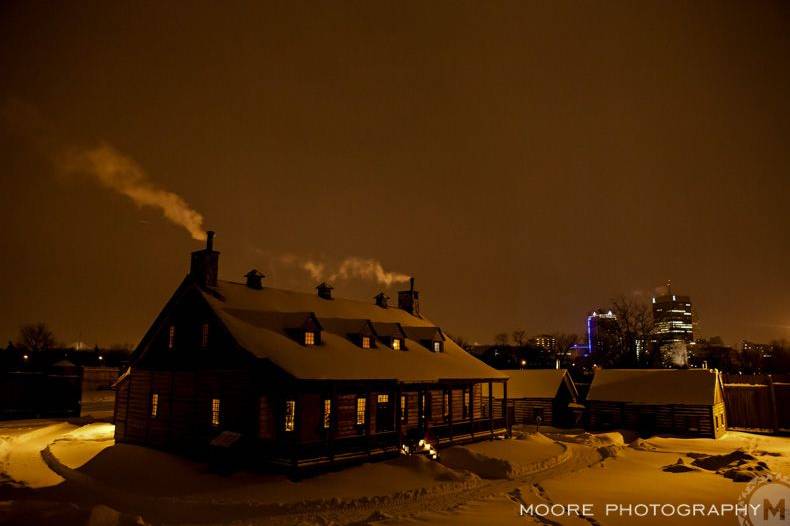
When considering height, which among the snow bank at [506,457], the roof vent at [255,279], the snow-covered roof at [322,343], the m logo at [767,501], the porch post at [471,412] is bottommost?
the snow bank at [506,457]

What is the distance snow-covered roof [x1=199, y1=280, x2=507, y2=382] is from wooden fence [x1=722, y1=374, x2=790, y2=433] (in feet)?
65.7

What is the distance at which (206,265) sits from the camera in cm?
2839

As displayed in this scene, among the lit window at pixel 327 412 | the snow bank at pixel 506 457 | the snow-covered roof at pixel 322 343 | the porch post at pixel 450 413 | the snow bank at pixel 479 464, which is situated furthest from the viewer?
the porch post at pixel 450 413

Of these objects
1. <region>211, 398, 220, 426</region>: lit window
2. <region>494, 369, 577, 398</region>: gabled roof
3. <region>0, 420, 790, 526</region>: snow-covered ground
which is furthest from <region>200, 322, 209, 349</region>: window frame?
<region>494, 369, 577, 398</region>: gabled roof

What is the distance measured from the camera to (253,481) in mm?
21156

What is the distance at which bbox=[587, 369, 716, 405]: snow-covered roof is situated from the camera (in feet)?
130

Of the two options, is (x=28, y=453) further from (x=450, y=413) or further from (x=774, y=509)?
(x=774, y=509)

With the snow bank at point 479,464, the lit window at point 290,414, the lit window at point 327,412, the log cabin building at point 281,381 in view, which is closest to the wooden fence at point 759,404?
the log cabin building at point 281,381

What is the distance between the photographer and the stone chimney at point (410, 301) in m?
43.1

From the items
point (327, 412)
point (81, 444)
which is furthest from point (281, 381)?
point (81, 444)

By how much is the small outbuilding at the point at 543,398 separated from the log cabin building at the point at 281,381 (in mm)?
12450

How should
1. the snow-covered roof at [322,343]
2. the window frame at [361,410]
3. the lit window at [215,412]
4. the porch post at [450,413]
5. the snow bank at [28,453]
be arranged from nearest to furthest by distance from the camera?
1. the snow bank at [28,453]
2. the snow-covered roof at [322,343]
3. the lit window at [215,412]
4. the window frame at [361,410]
5. the porch post at [450,413]

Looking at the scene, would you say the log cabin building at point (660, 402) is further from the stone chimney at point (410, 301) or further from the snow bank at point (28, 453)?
the snow bank at point (28, 453)

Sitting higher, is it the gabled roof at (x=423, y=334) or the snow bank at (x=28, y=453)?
the gabled roof at (x=423, y=334)
